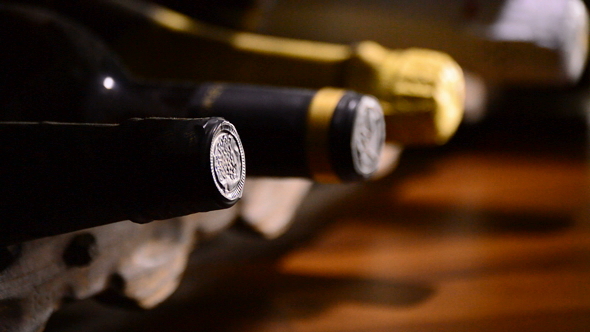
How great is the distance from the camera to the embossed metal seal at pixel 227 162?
0.62 feet

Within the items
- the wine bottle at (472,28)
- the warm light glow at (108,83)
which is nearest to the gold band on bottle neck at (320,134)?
the warm light glow at (108,83)

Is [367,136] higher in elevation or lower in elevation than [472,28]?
lower

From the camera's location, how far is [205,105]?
11.8 inches

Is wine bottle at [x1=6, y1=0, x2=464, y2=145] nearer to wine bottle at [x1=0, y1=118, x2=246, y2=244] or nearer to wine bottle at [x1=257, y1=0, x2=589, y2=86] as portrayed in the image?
wine bottle at [x1=257, y1=0, x2=589, y2=86]

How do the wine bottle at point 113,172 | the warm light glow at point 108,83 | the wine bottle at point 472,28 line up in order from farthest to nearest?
the wine bottle at point 472,28
the warm light glow at point 108,83
the wine bottle at point 113,172

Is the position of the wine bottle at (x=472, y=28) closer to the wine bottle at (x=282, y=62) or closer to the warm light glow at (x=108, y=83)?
the wine bottle at (x=282, y=62)

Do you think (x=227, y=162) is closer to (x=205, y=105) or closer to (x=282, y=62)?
(x=205, y=105)

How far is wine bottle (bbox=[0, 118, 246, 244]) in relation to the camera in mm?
185

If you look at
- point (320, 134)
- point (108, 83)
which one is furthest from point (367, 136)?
point (108, 83)

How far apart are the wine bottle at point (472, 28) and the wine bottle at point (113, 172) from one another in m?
0.31

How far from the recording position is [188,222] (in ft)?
1.20

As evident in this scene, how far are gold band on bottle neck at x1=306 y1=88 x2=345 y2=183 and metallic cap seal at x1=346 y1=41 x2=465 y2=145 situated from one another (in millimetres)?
88

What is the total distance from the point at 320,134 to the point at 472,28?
24 centimetres

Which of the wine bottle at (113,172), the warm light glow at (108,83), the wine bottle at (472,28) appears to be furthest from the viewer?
the wine bottle at (472,28)
